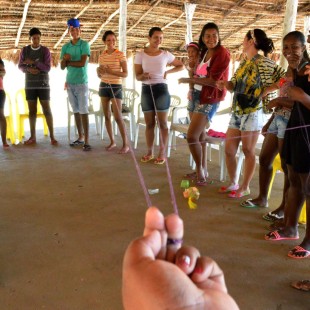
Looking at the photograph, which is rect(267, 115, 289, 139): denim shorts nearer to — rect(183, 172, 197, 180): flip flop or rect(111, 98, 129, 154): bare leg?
rect(183, 172, 197, 180): flip flop

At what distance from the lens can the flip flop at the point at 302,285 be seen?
191cm

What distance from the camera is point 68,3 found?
6207 mm

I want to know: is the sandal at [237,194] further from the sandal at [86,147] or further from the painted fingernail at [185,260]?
the painted fingernail at [185,260]

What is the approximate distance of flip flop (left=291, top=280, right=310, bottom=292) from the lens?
1.91 meters

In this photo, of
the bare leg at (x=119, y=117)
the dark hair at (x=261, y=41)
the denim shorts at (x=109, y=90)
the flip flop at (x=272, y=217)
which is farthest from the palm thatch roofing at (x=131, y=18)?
the flip flop at (x=272, y=217)

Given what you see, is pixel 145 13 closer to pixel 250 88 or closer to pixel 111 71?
pixel 111 71

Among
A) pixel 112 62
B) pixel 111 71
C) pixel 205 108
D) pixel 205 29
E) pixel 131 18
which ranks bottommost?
pixel 205 108

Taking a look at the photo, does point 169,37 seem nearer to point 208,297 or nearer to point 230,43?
point 230,43

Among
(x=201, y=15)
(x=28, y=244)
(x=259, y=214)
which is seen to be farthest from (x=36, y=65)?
(x=201, y=15)

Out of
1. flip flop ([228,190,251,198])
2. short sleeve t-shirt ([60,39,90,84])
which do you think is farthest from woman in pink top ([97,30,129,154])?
flip flop ([228,190,251,198])

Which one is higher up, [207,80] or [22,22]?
[22,22]

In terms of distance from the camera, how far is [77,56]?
445 cm

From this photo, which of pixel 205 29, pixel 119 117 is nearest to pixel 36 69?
pixel 119 117

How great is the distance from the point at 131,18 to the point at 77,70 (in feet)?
10.9
